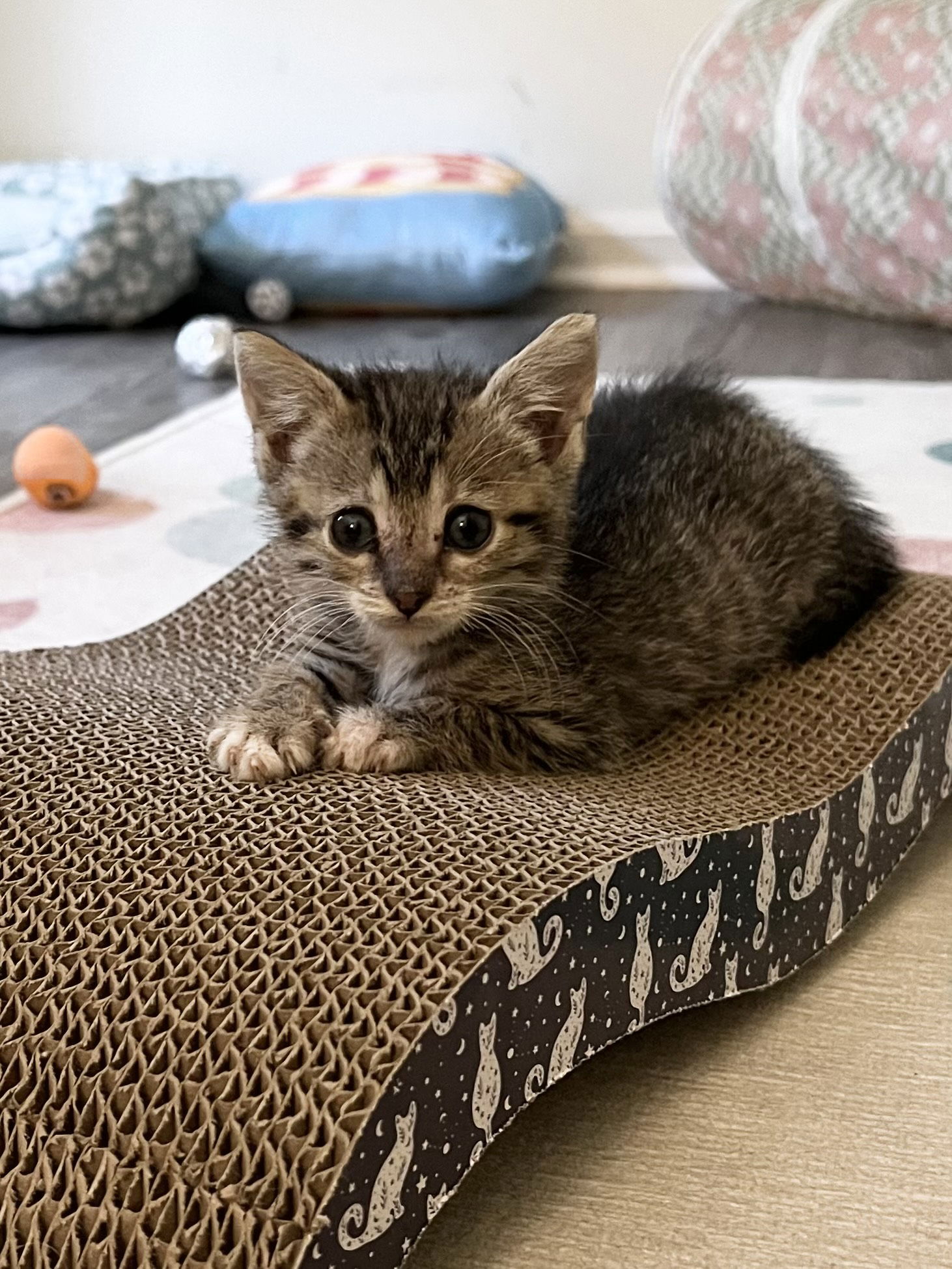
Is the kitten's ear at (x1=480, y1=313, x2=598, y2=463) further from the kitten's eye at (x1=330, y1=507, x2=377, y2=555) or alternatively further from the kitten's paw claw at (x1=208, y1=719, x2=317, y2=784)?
the kitten's paw claw at (x1=208, y1=719, x2=317, y2=784)

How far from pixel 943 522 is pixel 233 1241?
1759 mm

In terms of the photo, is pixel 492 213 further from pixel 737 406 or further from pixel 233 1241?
pixel 233 1241

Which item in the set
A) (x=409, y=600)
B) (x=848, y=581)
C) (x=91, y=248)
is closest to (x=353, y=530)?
(x=409, y=600)

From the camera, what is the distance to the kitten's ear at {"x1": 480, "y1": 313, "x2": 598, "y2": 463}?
4.54ft

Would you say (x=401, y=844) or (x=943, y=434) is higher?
(x=401, y=844)

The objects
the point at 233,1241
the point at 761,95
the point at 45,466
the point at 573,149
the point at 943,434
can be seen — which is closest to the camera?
the point at 233,1241

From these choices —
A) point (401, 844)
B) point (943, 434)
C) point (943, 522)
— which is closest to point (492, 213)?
point (943, 434)

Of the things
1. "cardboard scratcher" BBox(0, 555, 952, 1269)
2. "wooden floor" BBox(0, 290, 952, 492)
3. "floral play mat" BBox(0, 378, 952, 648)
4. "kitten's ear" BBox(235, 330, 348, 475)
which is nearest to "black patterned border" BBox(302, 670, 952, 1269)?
"cardboard scratcher" BBox(0, 555, 952, 1269)

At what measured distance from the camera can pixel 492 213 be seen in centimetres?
393

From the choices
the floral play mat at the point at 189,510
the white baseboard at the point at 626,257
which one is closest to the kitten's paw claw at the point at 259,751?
the floral play mat at the point at 189,510

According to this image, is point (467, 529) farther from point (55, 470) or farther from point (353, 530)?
point (55, 470)

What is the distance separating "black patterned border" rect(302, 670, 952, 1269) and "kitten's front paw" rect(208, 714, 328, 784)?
1.09 ft

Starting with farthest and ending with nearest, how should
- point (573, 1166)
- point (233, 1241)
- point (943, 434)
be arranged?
point (943, 434), point (573, 1166), point (233, 1241)

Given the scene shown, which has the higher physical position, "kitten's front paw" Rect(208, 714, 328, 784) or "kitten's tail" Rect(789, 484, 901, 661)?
"kitten's front paw" Rect(208, 714, 328, 784)
